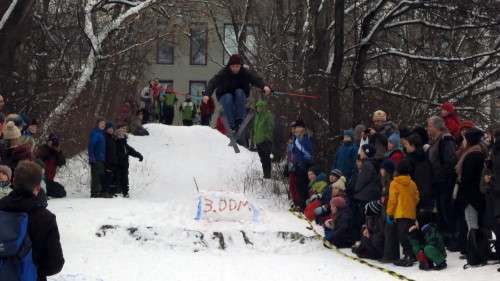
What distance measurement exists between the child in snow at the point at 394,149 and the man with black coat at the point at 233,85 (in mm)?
2697

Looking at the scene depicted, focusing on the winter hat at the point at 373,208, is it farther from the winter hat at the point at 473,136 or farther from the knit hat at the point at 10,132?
the knit hat at the point at 10,132

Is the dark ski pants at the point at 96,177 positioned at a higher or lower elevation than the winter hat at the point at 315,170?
lower

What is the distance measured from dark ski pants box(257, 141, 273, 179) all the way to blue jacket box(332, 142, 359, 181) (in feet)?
13.0

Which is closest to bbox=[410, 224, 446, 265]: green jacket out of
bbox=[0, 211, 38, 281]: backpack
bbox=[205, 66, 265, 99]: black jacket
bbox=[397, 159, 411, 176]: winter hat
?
bbox=[397, 159, 411, 176]: winter hat

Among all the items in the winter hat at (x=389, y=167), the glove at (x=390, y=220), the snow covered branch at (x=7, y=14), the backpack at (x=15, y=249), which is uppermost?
the snow covered branch at (x=7, y=14)

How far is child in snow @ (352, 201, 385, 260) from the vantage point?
1197 centimetres

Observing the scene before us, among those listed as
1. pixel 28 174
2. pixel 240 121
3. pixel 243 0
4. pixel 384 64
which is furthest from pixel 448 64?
pixel 243 0

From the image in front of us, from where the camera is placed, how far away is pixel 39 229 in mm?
6090

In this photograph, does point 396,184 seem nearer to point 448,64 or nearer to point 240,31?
point 448,64

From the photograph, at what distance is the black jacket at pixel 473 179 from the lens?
10.8m

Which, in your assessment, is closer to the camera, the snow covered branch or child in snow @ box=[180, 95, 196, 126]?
the snow covered branch

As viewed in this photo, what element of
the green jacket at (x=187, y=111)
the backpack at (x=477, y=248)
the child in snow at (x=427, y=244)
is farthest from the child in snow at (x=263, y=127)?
the green jacket at (x=187, y=111)

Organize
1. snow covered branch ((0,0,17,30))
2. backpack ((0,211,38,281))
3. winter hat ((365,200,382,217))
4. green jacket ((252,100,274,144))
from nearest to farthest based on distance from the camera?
1. backpack ((0,211,38,281))
2. winter hat ((365,200,382,217))
3. snow covered branch ((0,0,17,30))
4. green jacket ((252,100,274,144))

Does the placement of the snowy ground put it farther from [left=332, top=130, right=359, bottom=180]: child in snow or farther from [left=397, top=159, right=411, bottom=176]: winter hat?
[left=397, top=159, right=411, bottom=176]: winter hat
